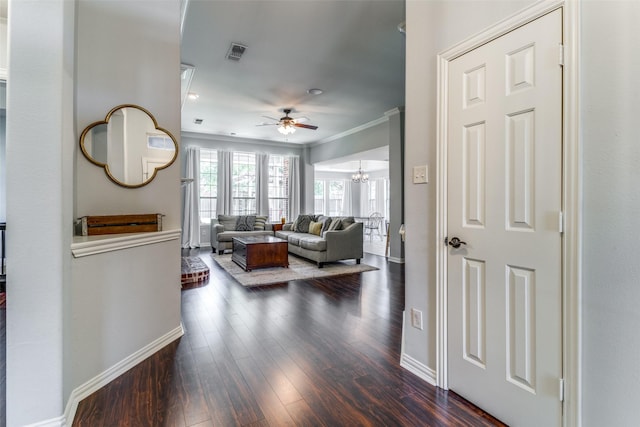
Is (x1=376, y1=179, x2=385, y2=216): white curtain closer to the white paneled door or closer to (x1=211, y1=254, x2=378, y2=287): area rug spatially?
(x1=211, y1=254, x2=378, y2=287): area rug

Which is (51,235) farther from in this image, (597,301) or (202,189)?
(202,189)

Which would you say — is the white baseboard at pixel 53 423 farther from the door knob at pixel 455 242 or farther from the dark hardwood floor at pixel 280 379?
the door knob at pixel 455 242

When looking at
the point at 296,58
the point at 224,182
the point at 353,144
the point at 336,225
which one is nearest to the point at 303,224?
the point at 336,225

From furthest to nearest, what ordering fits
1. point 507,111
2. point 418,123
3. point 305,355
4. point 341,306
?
point 341,306
point 305,355
point 418,123
point 507,111

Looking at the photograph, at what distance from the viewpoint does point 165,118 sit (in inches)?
101

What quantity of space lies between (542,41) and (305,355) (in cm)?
232

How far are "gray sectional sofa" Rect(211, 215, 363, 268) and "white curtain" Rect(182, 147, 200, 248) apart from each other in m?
0.81

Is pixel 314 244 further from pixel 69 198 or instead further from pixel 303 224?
pixel 69 198

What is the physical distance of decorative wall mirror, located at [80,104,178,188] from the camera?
87.9 inches

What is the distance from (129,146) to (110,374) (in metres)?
1.61

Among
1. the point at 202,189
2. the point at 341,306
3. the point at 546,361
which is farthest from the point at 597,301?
the point at 202,189

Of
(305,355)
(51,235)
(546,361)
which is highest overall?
(51,235)

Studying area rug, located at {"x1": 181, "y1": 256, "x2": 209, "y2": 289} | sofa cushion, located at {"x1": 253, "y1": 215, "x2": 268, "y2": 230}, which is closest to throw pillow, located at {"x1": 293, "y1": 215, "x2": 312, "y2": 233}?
sofa cushion, located at {"x1": 253, "y1": 215, "x2": 268, "y2": 230}

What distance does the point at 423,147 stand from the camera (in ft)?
6.48
